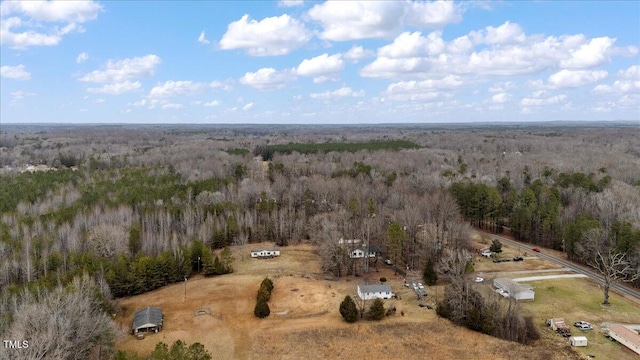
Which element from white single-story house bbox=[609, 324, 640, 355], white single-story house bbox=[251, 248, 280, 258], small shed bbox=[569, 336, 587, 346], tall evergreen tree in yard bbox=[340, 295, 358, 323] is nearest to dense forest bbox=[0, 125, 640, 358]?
white single-story house bbox=[251, 248, 280, 258]

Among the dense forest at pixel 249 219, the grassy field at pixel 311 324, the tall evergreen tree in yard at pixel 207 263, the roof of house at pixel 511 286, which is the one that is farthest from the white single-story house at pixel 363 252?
the tall evergreen tree in yard at pixel 207 263

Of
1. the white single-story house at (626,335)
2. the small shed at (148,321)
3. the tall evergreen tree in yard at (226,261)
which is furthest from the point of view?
the tall evergreen tree in yard at (226,261)

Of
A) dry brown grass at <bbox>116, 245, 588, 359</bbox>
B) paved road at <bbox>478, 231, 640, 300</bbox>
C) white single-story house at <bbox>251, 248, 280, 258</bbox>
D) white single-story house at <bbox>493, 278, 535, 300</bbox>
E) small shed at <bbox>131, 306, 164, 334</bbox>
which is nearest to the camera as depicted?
dry brown grass at <bbox>116, 245, 588, 359</bbox>

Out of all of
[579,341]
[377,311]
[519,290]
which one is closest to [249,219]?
[377,311]

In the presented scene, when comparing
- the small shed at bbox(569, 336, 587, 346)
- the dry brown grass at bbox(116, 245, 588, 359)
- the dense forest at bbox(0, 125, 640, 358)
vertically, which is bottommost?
the dry brown grass at bbox(116, 245, 588, 359)

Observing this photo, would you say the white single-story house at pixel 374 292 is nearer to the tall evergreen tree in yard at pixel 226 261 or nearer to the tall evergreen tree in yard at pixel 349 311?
the tall evergreen tree in yard at pixel 349 311

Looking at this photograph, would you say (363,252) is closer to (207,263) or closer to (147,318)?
(207,263)

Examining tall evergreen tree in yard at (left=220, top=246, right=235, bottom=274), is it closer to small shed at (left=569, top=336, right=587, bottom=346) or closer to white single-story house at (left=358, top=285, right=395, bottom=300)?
white single-story house at (left=358, top=285, right=395, bottom=300)
